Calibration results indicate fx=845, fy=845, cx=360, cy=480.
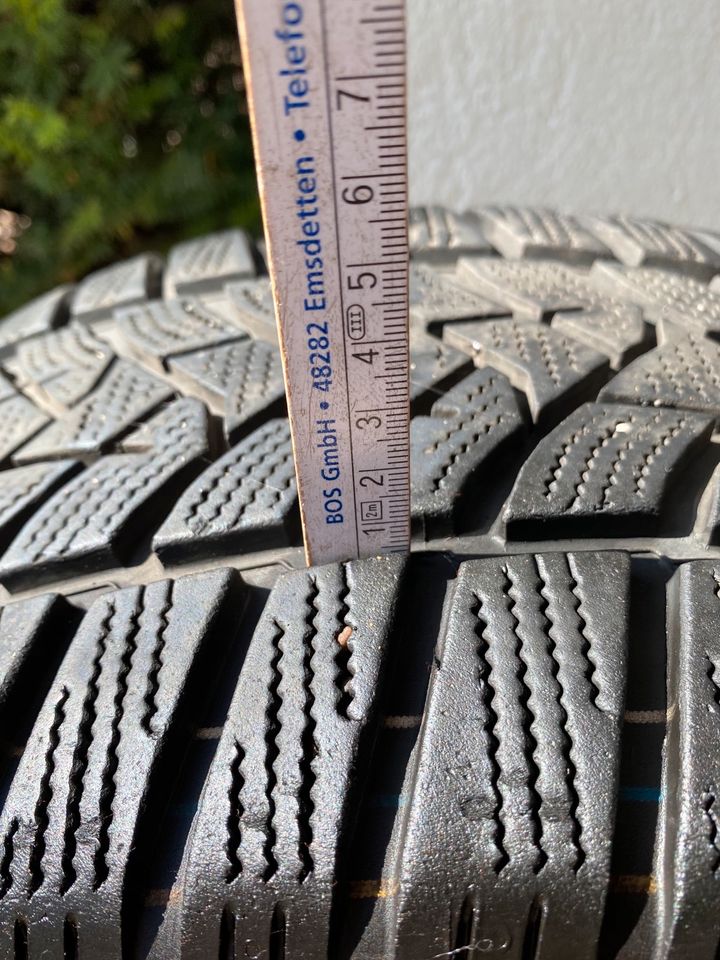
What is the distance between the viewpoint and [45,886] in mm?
925

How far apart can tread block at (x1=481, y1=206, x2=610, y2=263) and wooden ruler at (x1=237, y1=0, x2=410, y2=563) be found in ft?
3.54

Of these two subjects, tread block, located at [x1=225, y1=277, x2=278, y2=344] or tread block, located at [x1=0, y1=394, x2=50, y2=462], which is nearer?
tread block, located at [x1=0, y1=394, x2=50, y2=462]

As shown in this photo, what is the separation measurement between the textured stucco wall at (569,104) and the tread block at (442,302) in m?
1.15

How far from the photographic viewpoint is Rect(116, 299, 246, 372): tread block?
1.77m

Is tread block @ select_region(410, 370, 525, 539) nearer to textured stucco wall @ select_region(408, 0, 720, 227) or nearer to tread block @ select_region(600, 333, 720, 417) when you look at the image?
tread block @ select_region(600, 333, 720, 417)

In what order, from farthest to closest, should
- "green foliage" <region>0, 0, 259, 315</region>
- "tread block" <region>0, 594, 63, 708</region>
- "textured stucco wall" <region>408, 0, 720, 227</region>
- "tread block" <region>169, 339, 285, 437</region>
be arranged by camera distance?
"green foliage" <region>0, 0, 259, 315</region> → "textured stucco wall" <region>408, 0, 720, 227</region> → "tread block" <region>169, 339, 285, 437</region> → "tread block" <region>0, 594, 63, 708</region>

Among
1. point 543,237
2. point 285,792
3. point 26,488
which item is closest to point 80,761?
point 285,792

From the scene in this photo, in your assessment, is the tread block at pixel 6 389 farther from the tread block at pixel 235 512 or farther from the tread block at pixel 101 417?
the tread block at pixel 235 512

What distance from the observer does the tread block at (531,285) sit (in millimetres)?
1768

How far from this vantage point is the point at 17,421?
1.67 metres

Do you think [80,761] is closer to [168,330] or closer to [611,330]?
[168,330]

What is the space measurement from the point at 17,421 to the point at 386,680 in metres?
1.02

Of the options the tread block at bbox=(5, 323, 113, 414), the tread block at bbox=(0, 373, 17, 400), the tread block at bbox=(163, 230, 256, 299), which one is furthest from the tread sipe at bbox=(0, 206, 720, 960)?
the tread block at bbox=(163, 230, 256, 299)

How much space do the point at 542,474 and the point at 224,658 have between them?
527 mm
